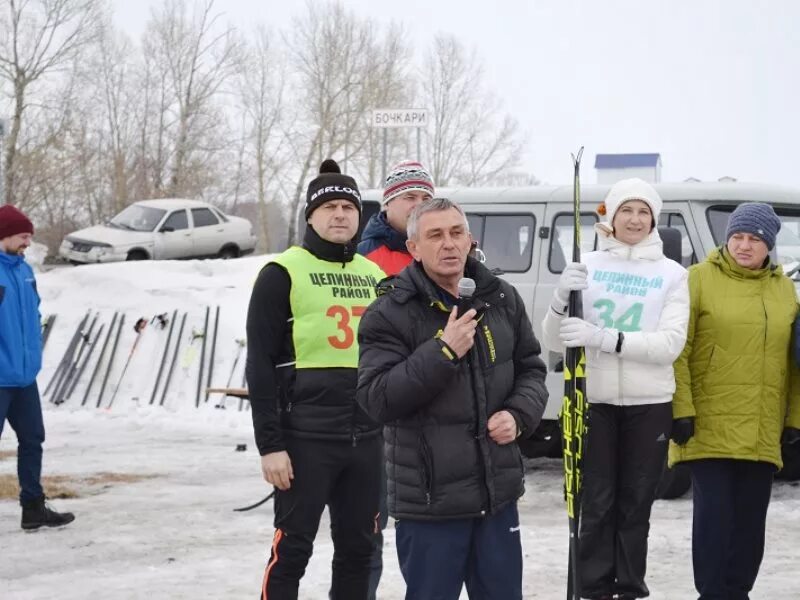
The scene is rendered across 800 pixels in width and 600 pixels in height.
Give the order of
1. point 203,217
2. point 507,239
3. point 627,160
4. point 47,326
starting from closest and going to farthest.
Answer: point 507,239, point 47,326, point 627,160, point 203,217

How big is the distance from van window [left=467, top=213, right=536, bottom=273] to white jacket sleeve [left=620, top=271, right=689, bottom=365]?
12.1 feet

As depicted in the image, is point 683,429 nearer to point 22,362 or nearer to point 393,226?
point 393,226

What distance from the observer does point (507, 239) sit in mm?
8508

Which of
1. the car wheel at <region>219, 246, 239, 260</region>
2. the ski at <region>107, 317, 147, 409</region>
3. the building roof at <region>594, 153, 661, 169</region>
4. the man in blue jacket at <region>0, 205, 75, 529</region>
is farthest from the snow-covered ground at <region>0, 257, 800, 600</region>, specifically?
the car wheel at <region>219, 246, 239, 260</region>

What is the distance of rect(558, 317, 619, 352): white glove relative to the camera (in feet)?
14.5

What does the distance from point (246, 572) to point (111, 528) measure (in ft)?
5.17

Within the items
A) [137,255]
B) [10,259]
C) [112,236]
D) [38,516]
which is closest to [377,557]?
[38,516]

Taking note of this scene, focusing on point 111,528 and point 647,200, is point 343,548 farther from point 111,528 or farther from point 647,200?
point 111,528

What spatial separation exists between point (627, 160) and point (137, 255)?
10.8 metres

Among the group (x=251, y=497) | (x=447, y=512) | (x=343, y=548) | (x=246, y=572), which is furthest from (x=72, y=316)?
(x=447, y=512)

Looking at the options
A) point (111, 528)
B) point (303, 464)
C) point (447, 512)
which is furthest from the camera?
point (111, 528)

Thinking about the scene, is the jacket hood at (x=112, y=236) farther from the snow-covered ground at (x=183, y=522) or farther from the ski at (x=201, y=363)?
the snow-covered ground at (x=183, y=522)

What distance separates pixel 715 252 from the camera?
4.88m

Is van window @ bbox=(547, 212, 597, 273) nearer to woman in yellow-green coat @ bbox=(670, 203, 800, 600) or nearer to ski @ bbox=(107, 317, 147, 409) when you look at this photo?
woman in yellow-green coat @ bbox=(670, 203, 800, 600)
